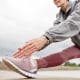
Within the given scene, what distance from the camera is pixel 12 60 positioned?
330 centimetres

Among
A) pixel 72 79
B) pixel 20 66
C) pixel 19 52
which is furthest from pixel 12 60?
pixel 72 79

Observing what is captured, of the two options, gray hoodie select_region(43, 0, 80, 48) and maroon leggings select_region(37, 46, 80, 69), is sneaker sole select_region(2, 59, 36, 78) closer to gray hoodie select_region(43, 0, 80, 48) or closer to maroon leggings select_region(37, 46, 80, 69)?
maroon leggings select_region(37, 46, 80, 69)

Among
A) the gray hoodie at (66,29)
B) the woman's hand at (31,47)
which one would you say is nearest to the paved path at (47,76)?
the gray hoodie at (66,29)

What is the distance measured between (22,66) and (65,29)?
706mm

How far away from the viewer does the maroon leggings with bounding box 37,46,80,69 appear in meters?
3.99

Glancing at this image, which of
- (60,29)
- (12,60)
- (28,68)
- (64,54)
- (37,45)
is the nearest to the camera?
(37,45)

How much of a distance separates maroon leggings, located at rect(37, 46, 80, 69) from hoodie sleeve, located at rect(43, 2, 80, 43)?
893mm

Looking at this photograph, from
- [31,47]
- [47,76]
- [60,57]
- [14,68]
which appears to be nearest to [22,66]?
[14,68]

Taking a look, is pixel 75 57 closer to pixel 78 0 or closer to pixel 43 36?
pixel 78 0

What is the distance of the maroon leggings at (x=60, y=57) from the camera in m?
3.99

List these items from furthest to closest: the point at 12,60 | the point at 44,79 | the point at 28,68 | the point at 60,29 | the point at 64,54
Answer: the point at 64,54
the point at 44,79
the point at 28,68
the point at 12,60
the point at 60,29

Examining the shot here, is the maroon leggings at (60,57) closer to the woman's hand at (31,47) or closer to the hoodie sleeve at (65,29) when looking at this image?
the hoodie sleeve at (65,29)

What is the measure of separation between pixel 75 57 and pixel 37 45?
1.50 metres

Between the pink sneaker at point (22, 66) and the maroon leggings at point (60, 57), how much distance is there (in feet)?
0.94
